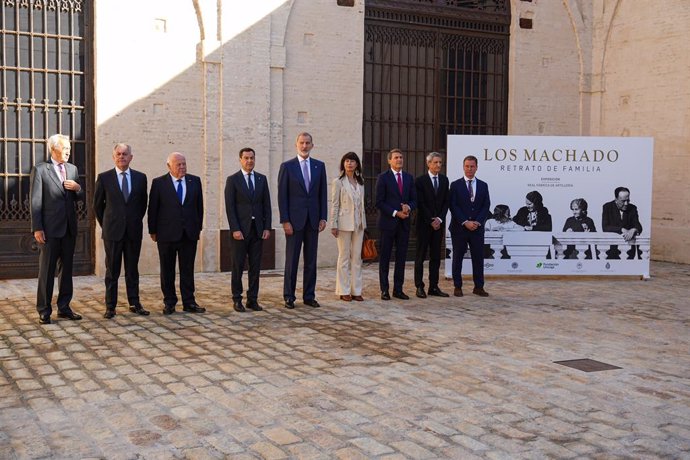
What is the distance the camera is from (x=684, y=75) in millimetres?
14039

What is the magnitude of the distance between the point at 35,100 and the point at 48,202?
395cm

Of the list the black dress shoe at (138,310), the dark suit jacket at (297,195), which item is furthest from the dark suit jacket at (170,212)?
the dark suit jacket at (297,195)

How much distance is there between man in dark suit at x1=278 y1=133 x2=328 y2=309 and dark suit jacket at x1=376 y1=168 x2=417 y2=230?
0.85 meters

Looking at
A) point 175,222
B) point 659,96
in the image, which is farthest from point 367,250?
point 659,96

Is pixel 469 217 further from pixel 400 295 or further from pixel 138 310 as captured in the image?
pixel 138 310

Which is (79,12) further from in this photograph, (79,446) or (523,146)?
(79,446)

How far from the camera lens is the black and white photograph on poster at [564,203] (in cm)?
1148

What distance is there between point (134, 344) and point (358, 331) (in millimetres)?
2068

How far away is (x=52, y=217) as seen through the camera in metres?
7.95

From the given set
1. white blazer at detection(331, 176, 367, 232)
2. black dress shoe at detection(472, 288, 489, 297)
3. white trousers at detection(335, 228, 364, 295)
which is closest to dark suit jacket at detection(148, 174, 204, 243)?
white blazer at detection(331, 176, 367, 232)

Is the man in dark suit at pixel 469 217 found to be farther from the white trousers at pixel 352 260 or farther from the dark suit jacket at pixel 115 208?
the dark suit jacket at pixel 115 208

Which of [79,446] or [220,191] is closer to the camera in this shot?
[79,446]

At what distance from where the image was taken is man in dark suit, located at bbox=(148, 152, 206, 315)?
8.62 metres

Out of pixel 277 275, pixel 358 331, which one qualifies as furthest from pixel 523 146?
pixel 358 331
